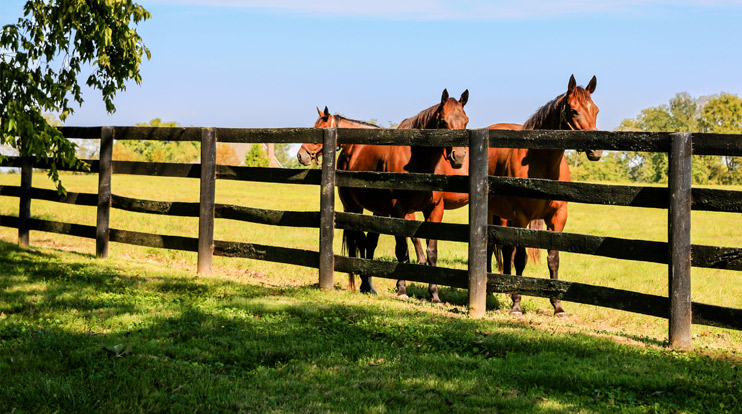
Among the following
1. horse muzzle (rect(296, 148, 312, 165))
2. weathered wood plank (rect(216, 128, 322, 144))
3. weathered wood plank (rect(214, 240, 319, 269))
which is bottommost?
weathered wood plank (rect(214, 240, 319, 269))

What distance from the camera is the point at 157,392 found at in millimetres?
4582

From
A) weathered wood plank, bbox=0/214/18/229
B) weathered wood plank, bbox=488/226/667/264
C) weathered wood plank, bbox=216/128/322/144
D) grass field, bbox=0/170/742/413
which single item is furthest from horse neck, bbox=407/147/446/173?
weathered wood plank, bbox=0/214/18/229

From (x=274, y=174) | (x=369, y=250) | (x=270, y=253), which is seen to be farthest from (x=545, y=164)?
(x=270, y=253)

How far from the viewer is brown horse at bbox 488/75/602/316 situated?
7852 millimetres

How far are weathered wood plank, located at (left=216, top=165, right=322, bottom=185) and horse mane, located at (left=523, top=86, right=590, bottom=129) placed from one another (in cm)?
279

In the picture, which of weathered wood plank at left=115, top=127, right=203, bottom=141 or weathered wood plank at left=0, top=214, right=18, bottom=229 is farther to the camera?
weathered wood plank at left=0, top=214, right=18, bottom=229

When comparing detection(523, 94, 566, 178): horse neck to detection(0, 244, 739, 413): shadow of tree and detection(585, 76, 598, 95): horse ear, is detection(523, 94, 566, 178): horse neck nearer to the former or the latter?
detection(585, 76, 598, 95): horse ear

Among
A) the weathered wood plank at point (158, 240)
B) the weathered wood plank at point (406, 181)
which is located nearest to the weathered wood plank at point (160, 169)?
the weathered wood plank at point (158, 240)

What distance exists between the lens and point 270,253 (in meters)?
9.25

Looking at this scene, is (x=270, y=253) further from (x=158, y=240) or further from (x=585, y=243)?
(x=585, y=243)

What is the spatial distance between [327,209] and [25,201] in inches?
255

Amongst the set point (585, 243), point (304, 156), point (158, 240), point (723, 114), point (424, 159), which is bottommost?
point (158, 240)

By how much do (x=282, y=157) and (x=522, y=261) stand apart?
11802 centimetres

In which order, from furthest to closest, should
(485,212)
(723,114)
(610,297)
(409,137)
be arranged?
(723,114)
(409,137)
(485,212)
(610,297)
